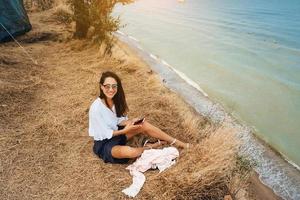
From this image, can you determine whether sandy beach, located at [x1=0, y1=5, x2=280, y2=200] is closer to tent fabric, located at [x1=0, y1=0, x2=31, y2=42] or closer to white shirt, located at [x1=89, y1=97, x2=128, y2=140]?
white shirt, located at [x1=89, y1=97, x2=128, y2=140]

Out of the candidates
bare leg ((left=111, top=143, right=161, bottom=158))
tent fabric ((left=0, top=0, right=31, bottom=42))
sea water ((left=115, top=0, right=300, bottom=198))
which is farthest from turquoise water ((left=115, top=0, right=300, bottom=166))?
tent fabric ((left=0, top=0, right=31, bottom=42))

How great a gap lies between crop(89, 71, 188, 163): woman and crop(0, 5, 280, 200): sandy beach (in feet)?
0.90

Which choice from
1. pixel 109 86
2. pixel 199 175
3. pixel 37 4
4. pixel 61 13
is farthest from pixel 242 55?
pixel 199 175

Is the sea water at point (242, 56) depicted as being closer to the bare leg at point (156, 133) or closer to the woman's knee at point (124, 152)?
the bare leg at point (156, 133)

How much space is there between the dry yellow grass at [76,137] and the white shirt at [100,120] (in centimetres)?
59

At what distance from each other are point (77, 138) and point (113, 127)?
4.40 feet

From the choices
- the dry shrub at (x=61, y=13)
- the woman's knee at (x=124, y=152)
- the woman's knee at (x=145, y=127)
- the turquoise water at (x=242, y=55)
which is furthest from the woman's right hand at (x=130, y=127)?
→ the dry shrub at (x=61, y=13)

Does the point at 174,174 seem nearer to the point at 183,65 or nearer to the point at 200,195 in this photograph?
the point at 200,195

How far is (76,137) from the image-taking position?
304 inches

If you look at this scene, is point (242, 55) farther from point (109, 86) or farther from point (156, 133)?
point (109, 86)

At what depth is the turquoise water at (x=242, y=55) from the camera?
1193 centimetres

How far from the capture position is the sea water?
1188cm

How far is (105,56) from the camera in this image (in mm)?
13727

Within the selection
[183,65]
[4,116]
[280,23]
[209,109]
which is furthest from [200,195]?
[280,23]
